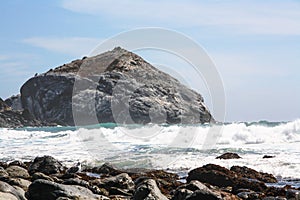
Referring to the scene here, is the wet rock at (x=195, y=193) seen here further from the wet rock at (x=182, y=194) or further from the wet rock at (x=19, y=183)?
the wet rock at (x=19, y=183)

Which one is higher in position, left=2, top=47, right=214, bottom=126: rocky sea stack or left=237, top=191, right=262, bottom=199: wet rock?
left=2, top=47, right=214, bottom=126: rocky sea stack

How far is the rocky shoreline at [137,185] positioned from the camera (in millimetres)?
10820

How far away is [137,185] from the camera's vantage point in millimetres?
13648

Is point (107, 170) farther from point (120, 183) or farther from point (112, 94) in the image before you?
point (112, 94)

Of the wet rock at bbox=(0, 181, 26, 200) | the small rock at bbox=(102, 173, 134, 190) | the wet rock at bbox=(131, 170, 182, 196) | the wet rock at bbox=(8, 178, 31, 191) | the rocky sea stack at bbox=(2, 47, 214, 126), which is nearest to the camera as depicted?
the wet rock at bbox=(0, 181, 26, 200)

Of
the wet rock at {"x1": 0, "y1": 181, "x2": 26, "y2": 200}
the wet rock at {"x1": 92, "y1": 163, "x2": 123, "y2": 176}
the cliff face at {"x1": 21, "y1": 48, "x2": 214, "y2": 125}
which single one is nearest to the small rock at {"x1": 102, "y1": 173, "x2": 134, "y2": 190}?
the wet rock at {"x1": 0, "y1": 181, "x2": 26, "y2": 200}

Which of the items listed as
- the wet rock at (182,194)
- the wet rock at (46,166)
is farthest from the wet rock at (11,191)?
the wet rock at (46,166)

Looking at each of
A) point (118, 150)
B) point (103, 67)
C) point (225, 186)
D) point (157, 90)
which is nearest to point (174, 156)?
point (118, 150)

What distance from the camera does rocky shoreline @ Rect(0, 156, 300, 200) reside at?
10.8m

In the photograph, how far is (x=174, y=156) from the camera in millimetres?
23609

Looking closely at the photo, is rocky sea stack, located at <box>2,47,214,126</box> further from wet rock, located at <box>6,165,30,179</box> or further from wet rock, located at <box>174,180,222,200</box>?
wet rock, located at <box>174,180,222,200</box>

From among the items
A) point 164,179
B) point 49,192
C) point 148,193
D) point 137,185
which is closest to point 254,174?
point 164,179

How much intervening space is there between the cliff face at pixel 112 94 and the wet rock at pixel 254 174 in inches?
2262

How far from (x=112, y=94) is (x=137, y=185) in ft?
264
